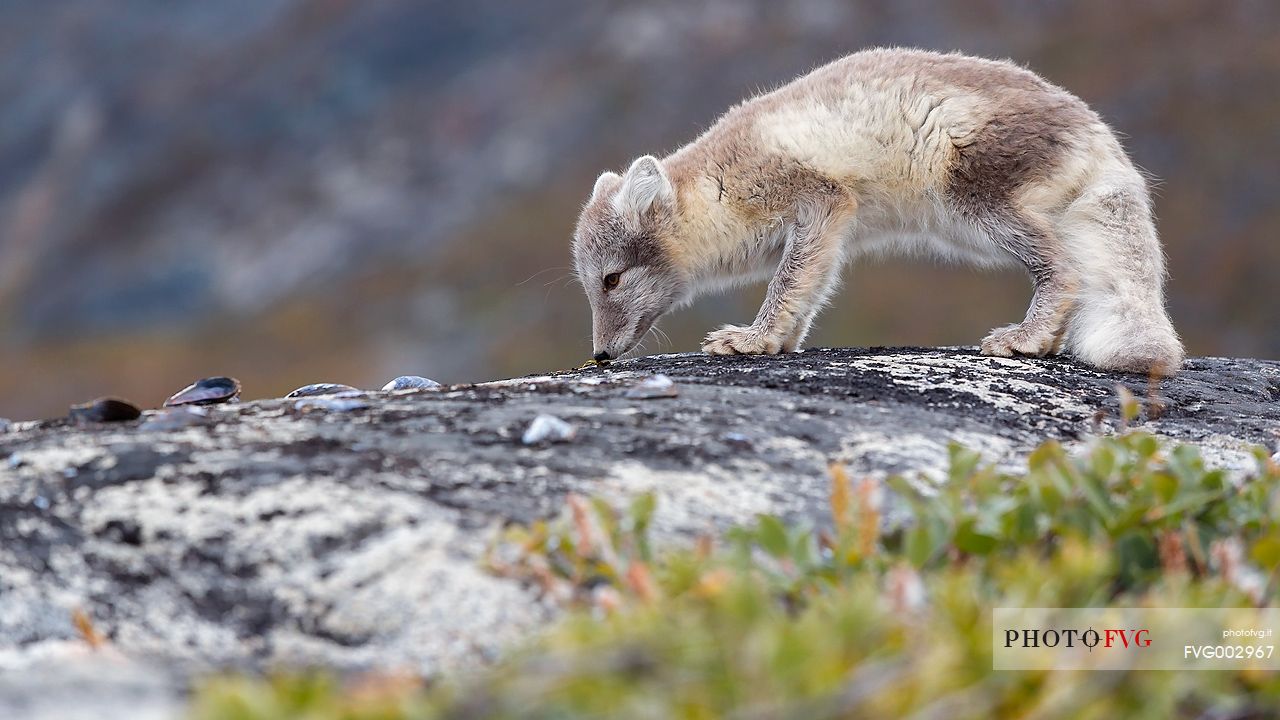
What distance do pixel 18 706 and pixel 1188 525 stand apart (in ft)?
7.35

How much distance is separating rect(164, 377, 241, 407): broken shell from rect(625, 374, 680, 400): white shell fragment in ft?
5.07

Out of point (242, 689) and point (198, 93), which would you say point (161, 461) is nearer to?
point (242, 689)

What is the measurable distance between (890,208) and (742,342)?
1203 mm

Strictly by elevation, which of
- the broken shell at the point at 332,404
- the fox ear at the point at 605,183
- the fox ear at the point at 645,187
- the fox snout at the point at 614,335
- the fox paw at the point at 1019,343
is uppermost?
the fox ear at the point at 605,183

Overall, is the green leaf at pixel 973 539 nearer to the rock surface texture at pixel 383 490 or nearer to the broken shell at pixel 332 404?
the rock surface texture at pixel 383 490

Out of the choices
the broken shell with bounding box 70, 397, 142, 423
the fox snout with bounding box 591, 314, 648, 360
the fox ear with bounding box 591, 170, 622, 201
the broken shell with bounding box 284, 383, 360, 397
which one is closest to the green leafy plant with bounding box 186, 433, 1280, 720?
the broken shell with bounding box 70, 397, 142, 423

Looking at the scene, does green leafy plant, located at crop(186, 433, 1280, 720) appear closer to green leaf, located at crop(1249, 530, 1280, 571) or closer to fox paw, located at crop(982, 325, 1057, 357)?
green leaf, located at crop(1249, 530, 1280, 571)

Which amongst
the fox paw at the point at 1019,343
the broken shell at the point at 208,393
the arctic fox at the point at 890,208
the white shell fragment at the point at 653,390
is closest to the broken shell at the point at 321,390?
the broken shell at the point at 208,393

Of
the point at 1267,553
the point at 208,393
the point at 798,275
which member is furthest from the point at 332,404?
the point at 798,275

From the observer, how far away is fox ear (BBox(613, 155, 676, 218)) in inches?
273

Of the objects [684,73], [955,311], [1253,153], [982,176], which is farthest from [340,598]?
[684,73]

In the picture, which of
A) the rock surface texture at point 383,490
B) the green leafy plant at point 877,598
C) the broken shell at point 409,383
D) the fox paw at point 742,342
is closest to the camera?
the green leafy plant at point 877,598

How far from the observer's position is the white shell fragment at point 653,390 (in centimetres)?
397

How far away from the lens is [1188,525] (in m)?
2.47
